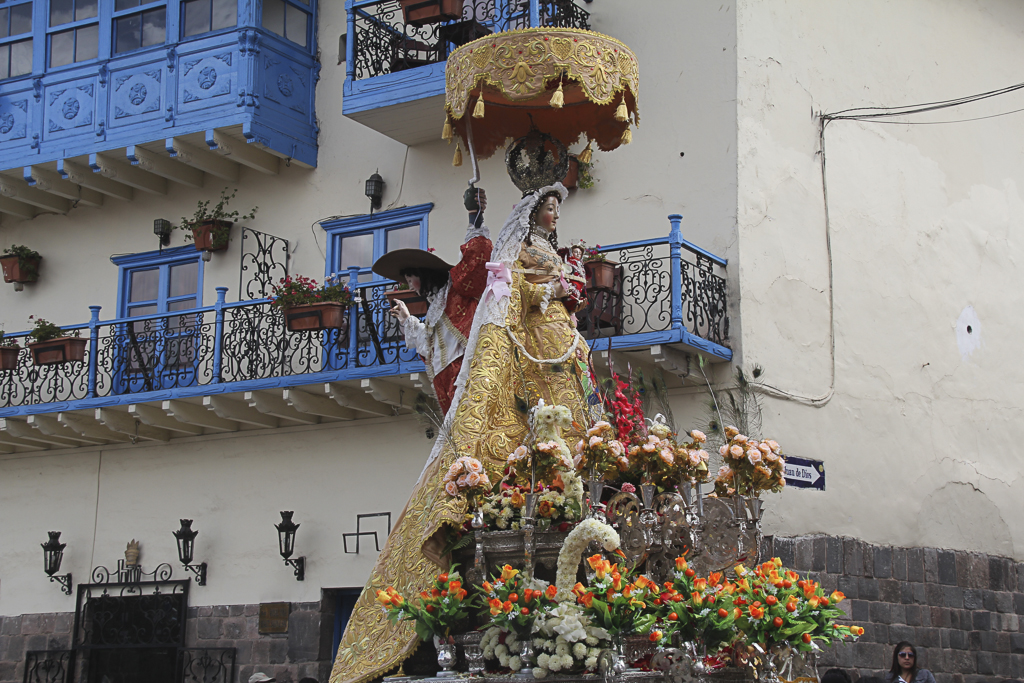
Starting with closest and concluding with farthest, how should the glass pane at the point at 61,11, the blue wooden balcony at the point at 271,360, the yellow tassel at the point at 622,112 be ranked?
the yellow tassel at the point at 622,112 < the blue wooden balcony at the point at 271,360 < the glass pane at the point at 61,11

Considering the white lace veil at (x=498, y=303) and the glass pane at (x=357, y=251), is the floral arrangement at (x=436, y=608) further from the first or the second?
the glass pane at (x=357, y=251)

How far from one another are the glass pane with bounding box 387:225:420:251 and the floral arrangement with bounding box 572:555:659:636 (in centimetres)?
950

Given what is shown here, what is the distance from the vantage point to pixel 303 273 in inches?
608

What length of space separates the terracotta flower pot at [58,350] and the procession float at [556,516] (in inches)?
360

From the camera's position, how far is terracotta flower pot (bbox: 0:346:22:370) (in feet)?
52.4

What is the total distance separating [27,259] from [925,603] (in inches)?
470

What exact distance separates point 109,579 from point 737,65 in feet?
31.0

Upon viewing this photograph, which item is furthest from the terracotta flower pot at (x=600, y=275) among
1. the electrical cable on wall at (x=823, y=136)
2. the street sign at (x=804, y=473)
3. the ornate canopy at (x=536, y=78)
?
the ornate canopy at (x=536, y=78)

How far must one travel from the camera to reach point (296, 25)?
16.0m

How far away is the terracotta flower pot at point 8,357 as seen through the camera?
629 inches

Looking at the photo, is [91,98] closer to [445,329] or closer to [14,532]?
[14,532]

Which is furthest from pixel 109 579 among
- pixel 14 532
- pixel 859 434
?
pixel 859 434

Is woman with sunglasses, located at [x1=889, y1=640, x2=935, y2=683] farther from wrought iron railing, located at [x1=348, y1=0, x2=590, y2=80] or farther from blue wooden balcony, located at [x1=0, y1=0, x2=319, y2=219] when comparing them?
blue wooden balcony, located at [x1=0, y1=0, x2=319, y2=219]

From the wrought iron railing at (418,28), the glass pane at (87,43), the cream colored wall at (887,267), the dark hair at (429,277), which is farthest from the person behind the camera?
the glass pane at (87,43)
